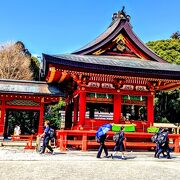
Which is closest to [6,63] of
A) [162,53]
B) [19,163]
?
A: [162,53]

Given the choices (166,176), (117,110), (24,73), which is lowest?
(166,176)

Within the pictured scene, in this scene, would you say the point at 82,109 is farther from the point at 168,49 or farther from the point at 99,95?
the point at 168,49

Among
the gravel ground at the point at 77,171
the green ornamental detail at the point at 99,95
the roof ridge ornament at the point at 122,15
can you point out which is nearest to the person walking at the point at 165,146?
the gravel ground at the point at 77,171

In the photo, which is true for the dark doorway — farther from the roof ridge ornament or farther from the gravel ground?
the gravel ground

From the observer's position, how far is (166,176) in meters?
9.76

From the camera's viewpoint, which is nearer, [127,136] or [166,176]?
[166,176]

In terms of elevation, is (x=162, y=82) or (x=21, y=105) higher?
(x=162, y=82)

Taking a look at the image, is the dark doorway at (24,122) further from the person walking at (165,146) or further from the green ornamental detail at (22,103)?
the person walking at (165,146)

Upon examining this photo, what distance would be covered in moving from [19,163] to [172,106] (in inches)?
1209

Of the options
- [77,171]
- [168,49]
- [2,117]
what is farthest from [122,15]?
[168,49]

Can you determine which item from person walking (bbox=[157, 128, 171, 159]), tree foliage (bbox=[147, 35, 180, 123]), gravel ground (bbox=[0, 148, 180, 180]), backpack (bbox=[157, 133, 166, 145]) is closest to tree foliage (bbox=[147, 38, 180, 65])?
tree foliage (bbox=[147, 35, 180, 123])

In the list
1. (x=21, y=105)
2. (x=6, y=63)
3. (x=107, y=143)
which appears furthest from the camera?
(x=6, y=63)

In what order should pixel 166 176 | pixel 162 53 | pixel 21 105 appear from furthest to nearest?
pixel 162 53 → pixel 21 105 → pixel 166 176

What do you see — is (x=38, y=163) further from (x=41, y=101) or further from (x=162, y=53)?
(x=162, y=53)
